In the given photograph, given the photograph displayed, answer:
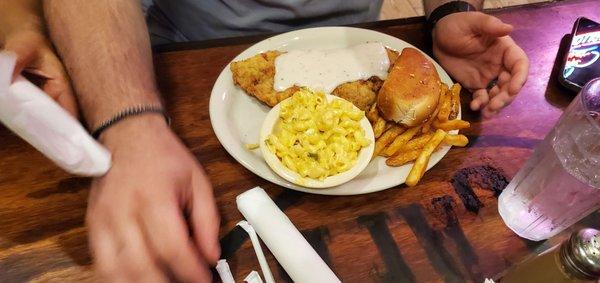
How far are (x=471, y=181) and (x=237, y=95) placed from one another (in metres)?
0.74

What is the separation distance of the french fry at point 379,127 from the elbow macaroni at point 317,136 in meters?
0.07

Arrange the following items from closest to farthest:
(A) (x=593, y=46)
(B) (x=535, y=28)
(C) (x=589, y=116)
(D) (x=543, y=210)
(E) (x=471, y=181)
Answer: (C) (x=589, y=116), (D) (x=543, y=210), (E) (x=471, y=181), (A) (x=593, y=46), (B) (x=535, y=28)

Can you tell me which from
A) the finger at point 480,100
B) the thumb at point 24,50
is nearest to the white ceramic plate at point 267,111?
the finger at point 480,100

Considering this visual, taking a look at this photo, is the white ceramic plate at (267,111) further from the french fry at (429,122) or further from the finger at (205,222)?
the finger at (205,222)

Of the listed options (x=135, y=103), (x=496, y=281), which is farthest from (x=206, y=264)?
(x=496, y=281)

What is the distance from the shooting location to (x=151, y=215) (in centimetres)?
84

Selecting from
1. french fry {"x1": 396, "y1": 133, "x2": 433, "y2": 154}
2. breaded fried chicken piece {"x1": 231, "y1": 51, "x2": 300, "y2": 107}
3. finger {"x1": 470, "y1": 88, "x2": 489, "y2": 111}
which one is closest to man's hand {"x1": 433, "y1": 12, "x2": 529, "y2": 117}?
finger {"x1": 470, "y1": 88, "x2": 489, "y2": 111}

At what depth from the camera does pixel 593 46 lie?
1.61 meters

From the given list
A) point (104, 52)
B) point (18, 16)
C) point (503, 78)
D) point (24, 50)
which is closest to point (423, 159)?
point (503, 78)

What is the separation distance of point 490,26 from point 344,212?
708 mm

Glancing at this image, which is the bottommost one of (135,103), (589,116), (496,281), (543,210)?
A: (496,281)

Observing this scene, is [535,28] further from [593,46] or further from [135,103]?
[135,103]

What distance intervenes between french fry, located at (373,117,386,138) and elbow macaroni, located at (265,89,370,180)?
7cm

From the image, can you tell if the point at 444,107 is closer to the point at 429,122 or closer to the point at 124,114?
the point at 429,122
